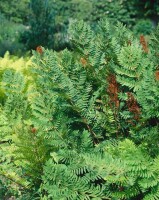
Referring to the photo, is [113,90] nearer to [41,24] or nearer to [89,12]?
[41,24]

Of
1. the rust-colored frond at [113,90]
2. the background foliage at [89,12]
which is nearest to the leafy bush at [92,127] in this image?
the rust-colored frond at [113,90]

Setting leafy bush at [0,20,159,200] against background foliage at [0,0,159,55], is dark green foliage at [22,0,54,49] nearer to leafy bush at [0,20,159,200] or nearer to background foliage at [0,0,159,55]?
background foliage at [0,0,159,55]

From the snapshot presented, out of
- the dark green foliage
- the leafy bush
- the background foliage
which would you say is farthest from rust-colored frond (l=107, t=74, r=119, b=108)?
the background foliage

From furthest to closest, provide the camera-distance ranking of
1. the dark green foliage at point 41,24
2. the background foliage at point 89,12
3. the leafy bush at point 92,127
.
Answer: the background foliage at point 89,12 < the dark green foliage at point 41,24 < the leafy bush at point 92,127

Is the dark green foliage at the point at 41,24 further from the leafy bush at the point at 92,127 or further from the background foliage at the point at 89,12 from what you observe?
the leafy bush at the point at 92,127

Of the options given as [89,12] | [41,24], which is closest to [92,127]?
[41,24]

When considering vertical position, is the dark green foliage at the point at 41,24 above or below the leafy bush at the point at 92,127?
below

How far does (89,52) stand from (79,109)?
406 millimetres

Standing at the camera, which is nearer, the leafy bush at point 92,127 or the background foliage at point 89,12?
the leafy bush at point 92,127

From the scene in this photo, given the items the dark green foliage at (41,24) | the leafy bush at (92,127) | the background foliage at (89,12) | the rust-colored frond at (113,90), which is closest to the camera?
the leafy bush at (92,127)

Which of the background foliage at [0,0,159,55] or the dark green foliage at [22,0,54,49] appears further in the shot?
the background foliage at [0,0,159,55]

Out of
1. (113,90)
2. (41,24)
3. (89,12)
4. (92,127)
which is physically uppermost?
(113,90)

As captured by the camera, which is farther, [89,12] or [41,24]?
[89,12]

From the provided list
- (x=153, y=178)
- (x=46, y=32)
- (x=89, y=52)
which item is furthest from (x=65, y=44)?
(x=153, y=178)
